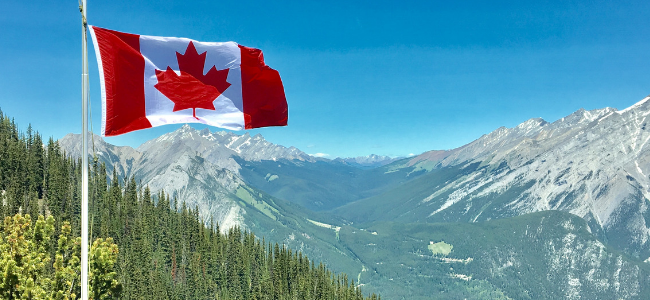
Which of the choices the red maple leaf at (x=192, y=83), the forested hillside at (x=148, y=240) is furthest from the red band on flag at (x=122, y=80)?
the forested hillside at (x=148, y=240)

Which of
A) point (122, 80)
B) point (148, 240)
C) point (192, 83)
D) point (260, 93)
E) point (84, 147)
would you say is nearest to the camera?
point (84, 147)

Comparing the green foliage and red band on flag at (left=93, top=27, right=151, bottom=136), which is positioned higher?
red band on flag at (left=93, top=27, right=151, bottom=136)

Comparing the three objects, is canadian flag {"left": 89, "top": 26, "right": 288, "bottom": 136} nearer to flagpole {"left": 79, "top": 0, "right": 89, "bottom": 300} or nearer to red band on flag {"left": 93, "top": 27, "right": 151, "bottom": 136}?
red band on flag {"left": 93, "top": 27, "right": 151, "bottom": 136}

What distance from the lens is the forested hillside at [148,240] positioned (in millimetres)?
118125

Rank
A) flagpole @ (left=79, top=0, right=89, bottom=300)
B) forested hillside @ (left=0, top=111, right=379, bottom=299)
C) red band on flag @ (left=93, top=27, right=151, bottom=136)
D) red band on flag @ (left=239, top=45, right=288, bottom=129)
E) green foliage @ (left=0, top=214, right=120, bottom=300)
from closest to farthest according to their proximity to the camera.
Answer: flagpole @ (left=79, top=0, right=89, bottom=300), red band on flag @ (left=93, top=27, right=151, bottom=136), red band on flag @ (left=239, top=45, right=288, bottom=129), green foliage @ (left=0, top=214, right=120, bottom=300), forested hillside @ (left=0, top=111, right=379, bottom=299)

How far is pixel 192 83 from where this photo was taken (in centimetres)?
1855

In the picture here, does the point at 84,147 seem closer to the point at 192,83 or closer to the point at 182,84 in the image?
the point at 182,84

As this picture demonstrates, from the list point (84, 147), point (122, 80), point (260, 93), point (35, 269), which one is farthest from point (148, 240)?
point (84, 147)

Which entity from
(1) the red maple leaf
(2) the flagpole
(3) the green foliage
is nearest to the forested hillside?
(3) the green foliage

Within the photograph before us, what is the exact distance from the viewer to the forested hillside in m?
118

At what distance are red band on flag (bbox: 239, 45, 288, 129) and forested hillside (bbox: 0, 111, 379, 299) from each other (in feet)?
311

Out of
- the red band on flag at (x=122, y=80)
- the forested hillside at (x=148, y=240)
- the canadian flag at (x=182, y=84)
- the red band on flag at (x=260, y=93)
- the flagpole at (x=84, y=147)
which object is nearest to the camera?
the flagpole at (x=84, y=147)

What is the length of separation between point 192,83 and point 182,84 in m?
0.51

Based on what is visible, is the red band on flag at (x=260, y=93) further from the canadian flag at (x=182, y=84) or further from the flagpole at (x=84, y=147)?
the flagpole at (x=84, y=147)
